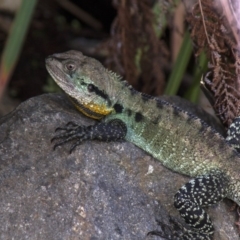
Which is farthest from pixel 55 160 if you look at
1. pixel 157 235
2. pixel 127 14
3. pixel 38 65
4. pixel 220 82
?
pixel 38 65

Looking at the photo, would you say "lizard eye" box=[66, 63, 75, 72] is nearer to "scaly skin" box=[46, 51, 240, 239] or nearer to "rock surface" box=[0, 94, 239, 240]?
"scaly skin" box=[46, 51, 240, 239]

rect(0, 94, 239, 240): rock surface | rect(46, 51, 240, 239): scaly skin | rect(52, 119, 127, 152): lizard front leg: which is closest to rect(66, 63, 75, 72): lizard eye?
rect(46, 51, 240, 239): scaly skin

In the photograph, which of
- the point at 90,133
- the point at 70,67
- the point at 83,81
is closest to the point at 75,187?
the point at 90,133

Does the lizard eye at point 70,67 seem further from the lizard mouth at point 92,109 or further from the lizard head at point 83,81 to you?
the lizard mouth at point 92,109

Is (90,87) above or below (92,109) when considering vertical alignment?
above

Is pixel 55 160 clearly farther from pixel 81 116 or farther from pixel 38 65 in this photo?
pixel 38 65

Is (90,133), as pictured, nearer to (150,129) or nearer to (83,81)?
(83,81)

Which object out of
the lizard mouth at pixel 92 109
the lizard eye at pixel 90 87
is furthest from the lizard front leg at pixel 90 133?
the lizard eye at pixel 90 87
